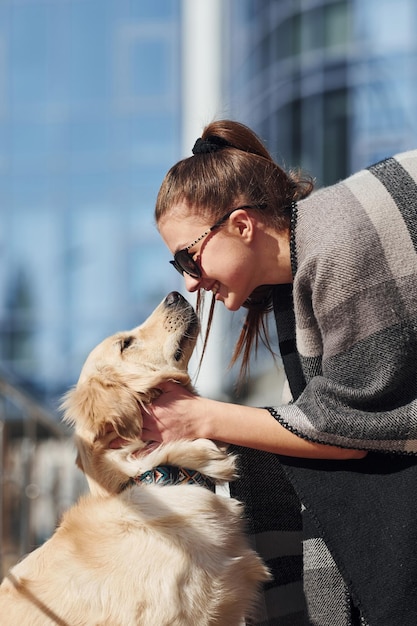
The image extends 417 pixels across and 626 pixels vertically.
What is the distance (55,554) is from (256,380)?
930 cm

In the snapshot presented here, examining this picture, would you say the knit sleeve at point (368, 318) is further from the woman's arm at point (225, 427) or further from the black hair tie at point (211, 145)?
the black hair tie at point (211, 145)

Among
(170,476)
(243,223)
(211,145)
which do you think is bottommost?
(170,476)

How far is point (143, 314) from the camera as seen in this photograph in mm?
20234

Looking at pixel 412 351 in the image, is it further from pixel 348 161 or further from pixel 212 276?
pixel 348 161

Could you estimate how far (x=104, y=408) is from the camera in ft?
9.23

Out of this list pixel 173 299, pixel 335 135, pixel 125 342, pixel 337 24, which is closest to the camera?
pixel 125 342

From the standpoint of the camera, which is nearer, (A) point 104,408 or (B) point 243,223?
(B) point 243,223

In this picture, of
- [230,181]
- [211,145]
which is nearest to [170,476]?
[230,181]

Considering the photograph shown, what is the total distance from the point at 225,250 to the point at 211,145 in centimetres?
35

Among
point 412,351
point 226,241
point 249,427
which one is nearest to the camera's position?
point 412,351

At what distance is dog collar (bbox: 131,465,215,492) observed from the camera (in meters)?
2.88

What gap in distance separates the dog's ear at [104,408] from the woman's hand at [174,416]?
40mm

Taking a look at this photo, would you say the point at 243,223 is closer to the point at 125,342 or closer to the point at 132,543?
the point at 125,342

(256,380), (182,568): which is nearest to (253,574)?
(182,568)
